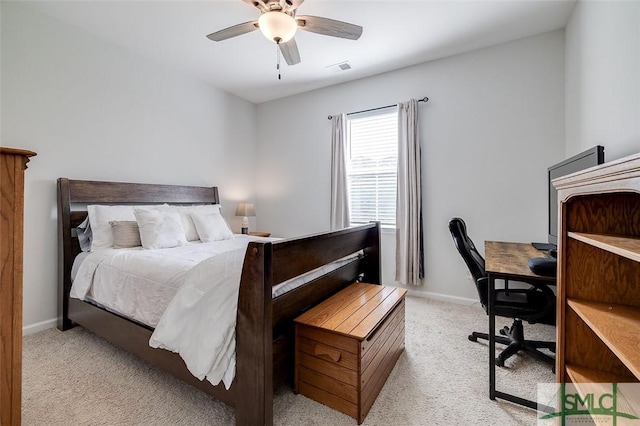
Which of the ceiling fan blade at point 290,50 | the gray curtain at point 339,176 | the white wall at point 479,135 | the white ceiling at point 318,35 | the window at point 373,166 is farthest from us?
the gray curtain at point 339,176

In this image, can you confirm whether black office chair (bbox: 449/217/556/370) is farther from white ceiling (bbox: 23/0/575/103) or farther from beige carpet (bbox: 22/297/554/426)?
white ceiling (bbox: 23/0/575/103)

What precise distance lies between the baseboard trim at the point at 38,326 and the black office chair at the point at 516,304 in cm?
360

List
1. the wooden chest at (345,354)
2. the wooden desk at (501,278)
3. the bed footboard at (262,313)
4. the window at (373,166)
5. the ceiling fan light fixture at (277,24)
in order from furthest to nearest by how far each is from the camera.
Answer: the window at (373,166), the ceiling fan light fixture at (277,24), the wooden desk at (501,278), the wooden chest at (345,354), the bed footboard at (262,313)

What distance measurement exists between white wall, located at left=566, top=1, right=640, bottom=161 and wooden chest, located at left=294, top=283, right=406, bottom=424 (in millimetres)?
1716

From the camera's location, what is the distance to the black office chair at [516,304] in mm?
1753

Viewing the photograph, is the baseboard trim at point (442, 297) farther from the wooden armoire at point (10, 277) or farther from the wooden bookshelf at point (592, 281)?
the wooden armoire at point (10, 277)

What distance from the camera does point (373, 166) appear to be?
373cm

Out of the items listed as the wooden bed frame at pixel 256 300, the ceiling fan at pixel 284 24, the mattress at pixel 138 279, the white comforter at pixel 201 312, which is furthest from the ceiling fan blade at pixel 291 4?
the mattress at pixel 138 279

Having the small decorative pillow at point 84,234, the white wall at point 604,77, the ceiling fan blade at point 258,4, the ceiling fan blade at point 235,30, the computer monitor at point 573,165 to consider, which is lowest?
the small decorative pillow at point 84,234

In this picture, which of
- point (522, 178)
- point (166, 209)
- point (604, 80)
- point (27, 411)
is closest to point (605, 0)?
point (604, 80)

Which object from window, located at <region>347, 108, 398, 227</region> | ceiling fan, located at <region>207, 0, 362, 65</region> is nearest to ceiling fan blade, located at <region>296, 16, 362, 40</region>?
ceiling fan, located at <region>207, 0, 362, 65</region>

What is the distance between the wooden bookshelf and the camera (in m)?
1.04

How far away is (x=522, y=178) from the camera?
286cm

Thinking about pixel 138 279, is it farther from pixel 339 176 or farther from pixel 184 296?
pixel 339 176
